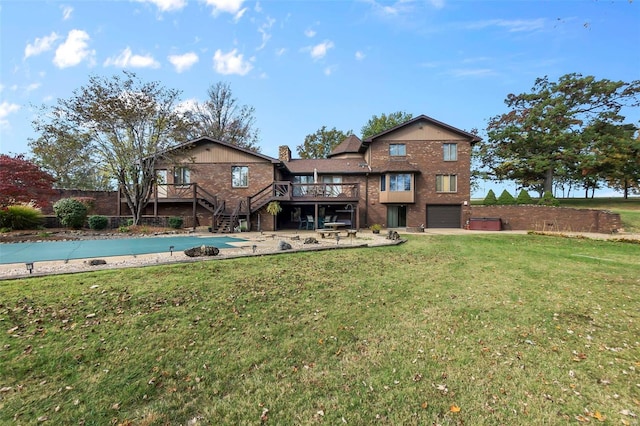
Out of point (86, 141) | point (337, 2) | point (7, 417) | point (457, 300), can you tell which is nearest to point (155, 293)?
point (7, 417)

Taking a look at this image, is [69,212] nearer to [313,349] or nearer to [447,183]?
[313,349]

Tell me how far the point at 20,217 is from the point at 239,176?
11302mm

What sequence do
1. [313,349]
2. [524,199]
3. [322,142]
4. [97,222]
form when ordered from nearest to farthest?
[313,349], [97,222], [524,199], [322,142]

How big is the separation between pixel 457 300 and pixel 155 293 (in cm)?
563

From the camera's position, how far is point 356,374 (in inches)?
129

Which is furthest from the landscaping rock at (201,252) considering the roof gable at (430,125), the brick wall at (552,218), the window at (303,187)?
the brick wall at (552,218)

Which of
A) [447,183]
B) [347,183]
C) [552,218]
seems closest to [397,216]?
[447,183]

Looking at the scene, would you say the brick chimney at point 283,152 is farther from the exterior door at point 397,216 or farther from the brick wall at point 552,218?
the brick wall at point 552,218

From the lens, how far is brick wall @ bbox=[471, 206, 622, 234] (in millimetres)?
19578

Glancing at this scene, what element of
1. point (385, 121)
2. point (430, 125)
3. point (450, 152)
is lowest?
point (450, 152)

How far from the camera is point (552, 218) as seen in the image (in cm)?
2161

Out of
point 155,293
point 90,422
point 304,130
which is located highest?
point 304,130

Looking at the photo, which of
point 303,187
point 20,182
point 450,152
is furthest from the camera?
point 450,152

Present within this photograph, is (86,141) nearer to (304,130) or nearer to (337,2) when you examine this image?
(337,2)
